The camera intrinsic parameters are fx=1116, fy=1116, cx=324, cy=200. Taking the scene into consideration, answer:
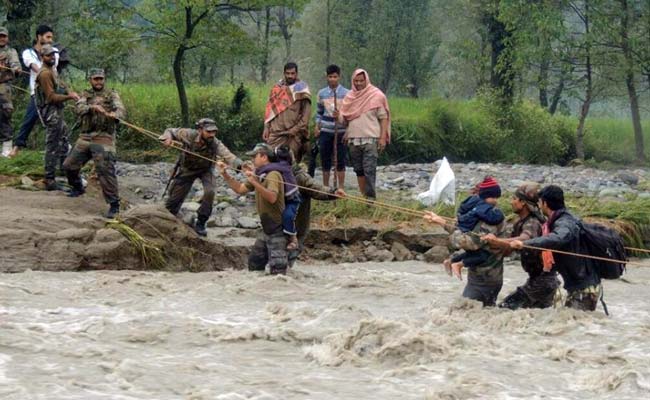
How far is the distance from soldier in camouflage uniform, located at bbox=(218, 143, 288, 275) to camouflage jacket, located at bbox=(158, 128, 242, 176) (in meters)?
0.96

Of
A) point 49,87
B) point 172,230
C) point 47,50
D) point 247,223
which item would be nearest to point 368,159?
point 247,223

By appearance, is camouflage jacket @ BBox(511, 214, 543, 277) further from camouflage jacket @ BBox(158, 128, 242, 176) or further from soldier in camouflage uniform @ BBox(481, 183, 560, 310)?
camouflage jacket @ BBox(158, 128, 242, 176)

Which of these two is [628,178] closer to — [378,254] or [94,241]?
[378,254]

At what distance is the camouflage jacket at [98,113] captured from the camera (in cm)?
1217

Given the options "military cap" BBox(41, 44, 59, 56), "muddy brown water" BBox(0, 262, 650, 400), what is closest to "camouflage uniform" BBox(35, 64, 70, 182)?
"military cap" BBox(41, 44, 59, 56)

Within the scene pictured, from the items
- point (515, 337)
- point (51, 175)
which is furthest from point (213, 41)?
point (515, 337)

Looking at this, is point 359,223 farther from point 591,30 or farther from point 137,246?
point 591,30

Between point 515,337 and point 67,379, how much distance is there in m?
3.49

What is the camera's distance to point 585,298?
888cm

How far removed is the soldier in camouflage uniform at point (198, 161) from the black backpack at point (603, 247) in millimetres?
4025

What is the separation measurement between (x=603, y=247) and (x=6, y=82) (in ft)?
26.7

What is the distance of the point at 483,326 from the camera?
884 centimetres

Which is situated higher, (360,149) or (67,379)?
(360,149)

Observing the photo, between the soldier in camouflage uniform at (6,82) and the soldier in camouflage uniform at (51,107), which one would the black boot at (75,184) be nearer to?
the soldier in camouflage uniform at (51,107)
